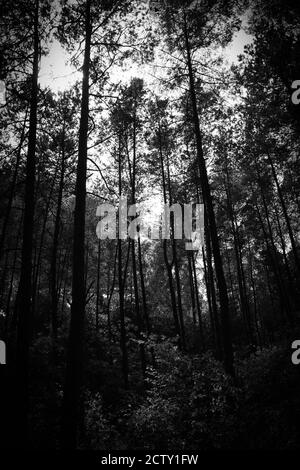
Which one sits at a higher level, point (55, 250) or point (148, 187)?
point (148, 187)

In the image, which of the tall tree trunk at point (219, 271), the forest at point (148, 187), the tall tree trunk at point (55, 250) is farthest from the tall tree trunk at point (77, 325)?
the tall tree trunk at point (55, 250)

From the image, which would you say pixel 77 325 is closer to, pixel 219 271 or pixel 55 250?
pixel 219 271

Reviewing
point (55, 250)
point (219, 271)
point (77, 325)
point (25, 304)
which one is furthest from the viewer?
point (55, 250)

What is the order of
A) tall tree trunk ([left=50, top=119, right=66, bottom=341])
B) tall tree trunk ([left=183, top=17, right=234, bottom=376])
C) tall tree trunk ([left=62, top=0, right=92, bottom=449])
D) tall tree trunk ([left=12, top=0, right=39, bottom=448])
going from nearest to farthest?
tall tree trunk ([left=62, top=0, right=92, bottom=449]) < tall tree trunk ([left=12, top=0, right=39, bottom=448]) < tall tree trunk ([left=183, top=17, right=234, bottom=376]) < tall tree trunk ([left=50, top=119, right=66, bottom=341])

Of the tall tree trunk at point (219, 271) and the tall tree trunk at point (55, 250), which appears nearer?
the tall tree trunk at point (219, 271)

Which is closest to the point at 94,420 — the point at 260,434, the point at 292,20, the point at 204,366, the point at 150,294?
the point at 204,366

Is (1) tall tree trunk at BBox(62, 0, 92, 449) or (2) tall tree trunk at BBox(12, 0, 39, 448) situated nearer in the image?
(1) tall tree trunk at BBox(62, 0, 92, 449)

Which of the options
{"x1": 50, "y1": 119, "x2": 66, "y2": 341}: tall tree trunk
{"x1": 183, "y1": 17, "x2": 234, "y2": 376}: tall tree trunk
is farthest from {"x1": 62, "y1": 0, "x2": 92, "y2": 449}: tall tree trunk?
{"x1": 50, "y1": 119, "x2": 66, "y2": 341}: tall tree trunk

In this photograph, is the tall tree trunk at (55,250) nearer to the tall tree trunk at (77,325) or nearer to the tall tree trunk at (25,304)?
the tall tree trunk at (25,304)

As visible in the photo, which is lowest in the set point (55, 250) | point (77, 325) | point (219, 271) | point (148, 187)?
point (77, 325)

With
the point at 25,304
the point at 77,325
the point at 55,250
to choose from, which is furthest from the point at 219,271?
the point at 55,250

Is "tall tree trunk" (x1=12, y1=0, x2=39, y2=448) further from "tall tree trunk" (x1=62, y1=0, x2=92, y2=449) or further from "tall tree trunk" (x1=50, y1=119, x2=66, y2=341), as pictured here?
"tall tree trunk" (x1=50, y1=119, x2=66, y2=341)

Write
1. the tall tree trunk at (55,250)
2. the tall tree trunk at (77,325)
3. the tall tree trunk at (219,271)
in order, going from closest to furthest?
the tall tree trunk at (77,325)
the tall tree trunk at (219,271)
the tall tree trunk at (55,250)

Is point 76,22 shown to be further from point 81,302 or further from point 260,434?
point 260,434
